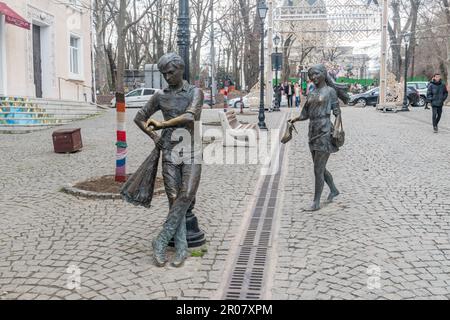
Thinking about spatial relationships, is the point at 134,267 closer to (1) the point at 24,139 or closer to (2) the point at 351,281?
(2) the point at 351,281

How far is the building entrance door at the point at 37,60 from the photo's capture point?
2223 cm

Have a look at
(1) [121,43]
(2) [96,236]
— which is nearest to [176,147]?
(2) [96,236]

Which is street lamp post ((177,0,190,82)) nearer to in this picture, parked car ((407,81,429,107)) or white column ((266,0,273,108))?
white column ((266,0,273,108))

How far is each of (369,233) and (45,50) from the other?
2031 centimetres

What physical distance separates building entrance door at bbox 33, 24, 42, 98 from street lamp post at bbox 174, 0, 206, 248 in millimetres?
17949

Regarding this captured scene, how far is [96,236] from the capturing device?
5.54 m

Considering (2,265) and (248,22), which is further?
(248,22)

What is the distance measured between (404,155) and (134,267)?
8.08m

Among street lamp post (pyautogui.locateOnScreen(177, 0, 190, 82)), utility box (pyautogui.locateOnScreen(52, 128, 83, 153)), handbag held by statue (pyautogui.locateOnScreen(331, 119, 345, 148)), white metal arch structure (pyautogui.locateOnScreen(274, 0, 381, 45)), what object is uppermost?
white metal arch structure (pyautogui.locateOnScreen(274, 0, 381, 45))

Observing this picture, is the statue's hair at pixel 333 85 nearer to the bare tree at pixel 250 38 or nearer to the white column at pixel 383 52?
the white column at pixel 383 52

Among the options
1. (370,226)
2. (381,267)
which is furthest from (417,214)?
(381,267)

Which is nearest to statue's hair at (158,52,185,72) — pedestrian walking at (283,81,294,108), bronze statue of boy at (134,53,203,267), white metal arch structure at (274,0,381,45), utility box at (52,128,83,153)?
bronze statue of boy at (134,53,203,267)

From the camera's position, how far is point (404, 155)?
11188mm

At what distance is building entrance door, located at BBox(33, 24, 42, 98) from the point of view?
72.9 ft
